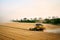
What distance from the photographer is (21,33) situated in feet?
5.66

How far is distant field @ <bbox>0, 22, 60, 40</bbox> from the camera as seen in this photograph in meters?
1.55

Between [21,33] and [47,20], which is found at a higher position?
[47,20]

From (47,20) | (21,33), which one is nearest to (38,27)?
(47,20)

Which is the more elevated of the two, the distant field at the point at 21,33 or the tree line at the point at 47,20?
the tree line at the point at 47,20

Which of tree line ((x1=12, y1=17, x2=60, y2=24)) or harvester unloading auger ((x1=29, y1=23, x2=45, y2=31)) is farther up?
tree line ((x1=12, y1=17, x2=60, y2=24))

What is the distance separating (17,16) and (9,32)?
0.25m

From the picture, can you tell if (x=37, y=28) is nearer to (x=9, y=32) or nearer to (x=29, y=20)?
(x=29, y=20)

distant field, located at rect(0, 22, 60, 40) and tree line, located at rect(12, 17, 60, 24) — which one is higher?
tree line, located at rect(12, 17, 60, 24)

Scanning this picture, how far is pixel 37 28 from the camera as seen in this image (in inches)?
63.4

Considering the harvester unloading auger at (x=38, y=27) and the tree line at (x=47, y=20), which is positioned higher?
the tree line at (x=47, y=20)

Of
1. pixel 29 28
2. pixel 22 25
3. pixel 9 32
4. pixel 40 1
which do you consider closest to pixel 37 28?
pixel 29 28

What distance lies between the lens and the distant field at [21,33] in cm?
155

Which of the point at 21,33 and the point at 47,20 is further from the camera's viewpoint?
the point at 21,33

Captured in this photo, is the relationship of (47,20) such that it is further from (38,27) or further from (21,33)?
(21,33)
